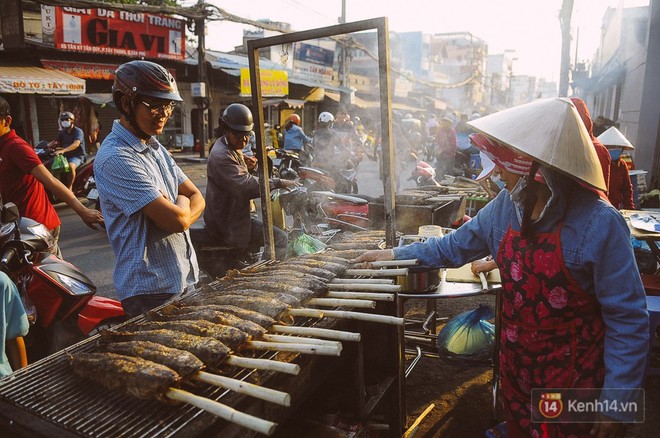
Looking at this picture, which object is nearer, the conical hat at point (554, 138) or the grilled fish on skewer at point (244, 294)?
the conical hat at point (554, 138)

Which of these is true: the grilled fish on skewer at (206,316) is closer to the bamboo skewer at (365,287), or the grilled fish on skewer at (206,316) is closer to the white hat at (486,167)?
the bamboo skewer at (365,287)

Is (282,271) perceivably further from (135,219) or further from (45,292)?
(45,292)

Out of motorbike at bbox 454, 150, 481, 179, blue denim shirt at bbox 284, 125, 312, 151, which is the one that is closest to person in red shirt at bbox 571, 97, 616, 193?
motorbike at bbox 454, 150, 481, 179

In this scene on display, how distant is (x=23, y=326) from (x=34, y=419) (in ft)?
4.65

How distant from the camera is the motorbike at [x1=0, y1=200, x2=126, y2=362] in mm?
3721

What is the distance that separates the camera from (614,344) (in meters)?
2.01

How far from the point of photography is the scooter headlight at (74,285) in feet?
12.5

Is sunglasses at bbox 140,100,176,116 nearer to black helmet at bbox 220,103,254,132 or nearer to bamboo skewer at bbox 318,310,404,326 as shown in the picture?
bamboo skewer at bbox 318,310,404,326

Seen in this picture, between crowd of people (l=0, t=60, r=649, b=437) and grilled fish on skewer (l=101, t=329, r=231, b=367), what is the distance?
0.62 meters

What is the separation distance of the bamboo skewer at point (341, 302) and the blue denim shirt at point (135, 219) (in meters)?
0.96

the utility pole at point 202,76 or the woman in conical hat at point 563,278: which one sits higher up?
the utility pole at point 202,76

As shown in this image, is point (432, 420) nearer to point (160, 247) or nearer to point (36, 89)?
point (160, 247)

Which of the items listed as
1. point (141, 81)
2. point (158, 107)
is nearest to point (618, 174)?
point (158, 107)

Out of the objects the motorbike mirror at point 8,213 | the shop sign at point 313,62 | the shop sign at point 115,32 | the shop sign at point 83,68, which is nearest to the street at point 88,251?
the motorbike mirror at point 8,213
